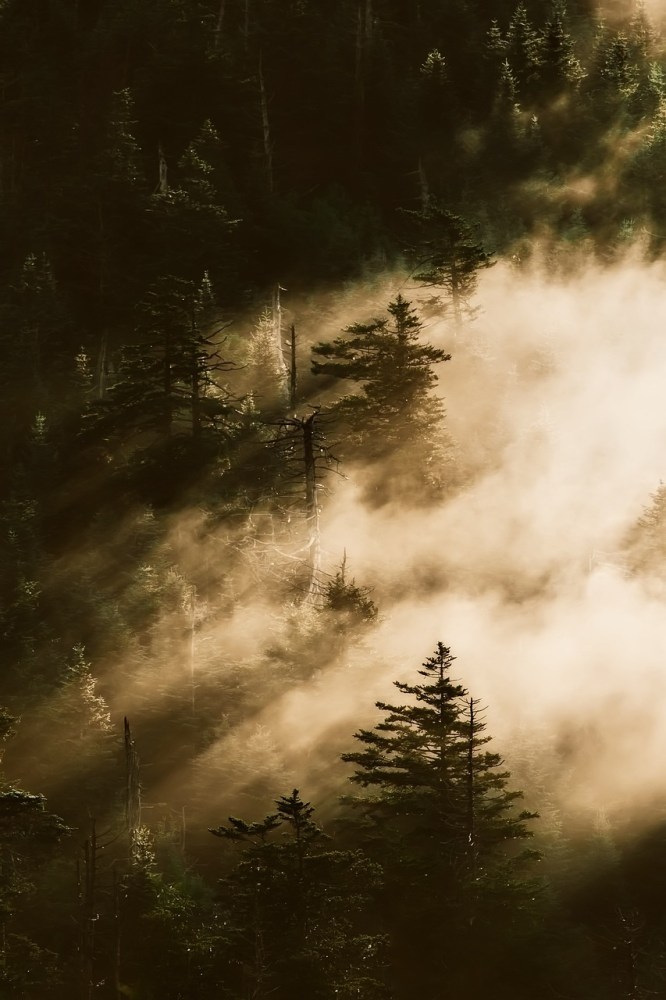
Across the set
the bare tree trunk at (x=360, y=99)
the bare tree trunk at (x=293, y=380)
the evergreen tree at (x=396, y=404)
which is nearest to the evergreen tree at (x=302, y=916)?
the evergreen tree at (x=396, y=404)

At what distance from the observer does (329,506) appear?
52344mm

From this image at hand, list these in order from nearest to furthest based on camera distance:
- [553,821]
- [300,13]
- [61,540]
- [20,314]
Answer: [553,821]
[61,540]
[20,314]
[300,13]

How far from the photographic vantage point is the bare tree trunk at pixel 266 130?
72.1 meters

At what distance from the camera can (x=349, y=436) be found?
5319 centimetres

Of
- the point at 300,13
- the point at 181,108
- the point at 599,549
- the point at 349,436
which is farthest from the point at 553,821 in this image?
the point at 300,13

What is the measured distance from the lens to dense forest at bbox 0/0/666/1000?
33.5 metres

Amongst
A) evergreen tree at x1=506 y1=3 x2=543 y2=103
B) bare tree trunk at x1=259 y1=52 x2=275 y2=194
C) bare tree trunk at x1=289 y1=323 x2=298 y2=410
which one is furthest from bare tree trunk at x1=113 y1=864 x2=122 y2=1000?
evergreen tree at x1=506 y1=3 x2=543 y2=103

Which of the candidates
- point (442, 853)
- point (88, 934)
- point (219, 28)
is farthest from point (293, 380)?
point (219, 28)

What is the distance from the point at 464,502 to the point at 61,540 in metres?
18.8

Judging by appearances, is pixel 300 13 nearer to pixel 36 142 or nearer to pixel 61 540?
pixel 36 142

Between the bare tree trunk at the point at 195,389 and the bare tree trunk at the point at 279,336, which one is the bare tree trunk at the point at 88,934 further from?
the bare tree trunk at the point at 279,336

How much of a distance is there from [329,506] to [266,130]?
3367 centimetres

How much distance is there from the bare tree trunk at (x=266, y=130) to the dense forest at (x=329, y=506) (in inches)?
10.3

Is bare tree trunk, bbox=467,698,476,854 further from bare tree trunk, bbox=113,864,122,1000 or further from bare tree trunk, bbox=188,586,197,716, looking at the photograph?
bare tree trunk, bbox=188,586,197,716
